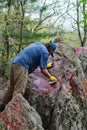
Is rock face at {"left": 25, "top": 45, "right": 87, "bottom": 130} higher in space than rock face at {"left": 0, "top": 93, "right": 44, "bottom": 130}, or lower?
lower

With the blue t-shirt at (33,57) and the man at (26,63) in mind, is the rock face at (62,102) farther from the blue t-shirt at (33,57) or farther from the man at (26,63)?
the blue t-shirt at (33,57)

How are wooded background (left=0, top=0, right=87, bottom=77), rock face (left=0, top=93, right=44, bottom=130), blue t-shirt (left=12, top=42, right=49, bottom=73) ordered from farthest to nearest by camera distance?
1. wooded background (left=0, top=0, right=87, bottom=77)
2. blue t-shirt (left=12, top=42, right=49, bottom=73)
3. rock face (left=0, top=93, right=44, bottom=130)

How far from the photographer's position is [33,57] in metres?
7.22

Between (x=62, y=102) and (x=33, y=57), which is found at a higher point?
(x=33, y=57)

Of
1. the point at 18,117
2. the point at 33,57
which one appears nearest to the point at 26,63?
the point at 33,57

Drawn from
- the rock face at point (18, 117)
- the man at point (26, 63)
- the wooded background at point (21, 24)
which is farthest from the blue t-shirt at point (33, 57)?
the wooded background at point (21, 24)

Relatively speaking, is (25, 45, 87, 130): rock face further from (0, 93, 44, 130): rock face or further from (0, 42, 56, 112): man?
(0, 93, 44, 130): rock face

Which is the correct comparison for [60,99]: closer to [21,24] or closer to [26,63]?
[26,63]

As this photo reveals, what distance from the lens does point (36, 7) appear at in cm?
2041

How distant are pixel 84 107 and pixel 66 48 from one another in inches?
81.2

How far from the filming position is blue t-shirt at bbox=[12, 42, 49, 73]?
23.4 ft

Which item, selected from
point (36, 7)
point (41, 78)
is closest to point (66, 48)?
point (41, 78)

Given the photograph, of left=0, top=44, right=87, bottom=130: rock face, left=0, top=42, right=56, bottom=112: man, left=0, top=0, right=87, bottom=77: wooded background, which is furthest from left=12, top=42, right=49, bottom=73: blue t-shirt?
left=0, top=0, right=87, bottom=77: wooded background

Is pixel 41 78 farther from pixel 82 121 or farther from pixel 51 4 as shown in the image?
pixel 51 4
